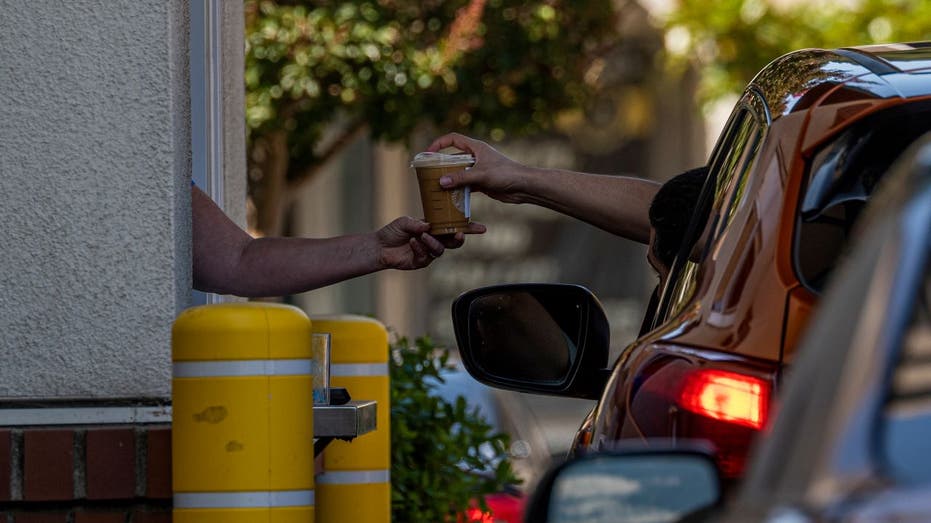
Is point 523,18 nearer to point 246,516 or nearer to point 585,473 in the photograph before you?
point 246,516

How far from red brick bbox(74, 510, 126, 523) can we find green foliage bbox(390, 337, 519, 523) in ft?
6.59

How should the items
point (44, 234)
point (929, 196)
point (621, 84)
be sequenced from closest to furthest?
1. point (929, 196)
2. point (44, 234)
3. point (621, 84)

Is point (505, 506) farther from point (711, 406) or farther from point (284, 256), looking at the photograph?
point (711, 406)

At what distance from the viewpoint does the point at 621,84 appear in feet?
53.8

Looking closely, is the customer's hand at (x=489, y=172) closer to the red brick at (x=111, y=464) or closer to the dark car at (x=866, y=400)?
the red brick at (x=111, y=464)

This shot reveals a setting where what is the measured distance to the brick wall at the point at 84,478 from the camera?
4.39 meters

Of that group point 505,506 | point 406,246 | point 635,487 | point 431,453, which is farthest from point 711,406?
point 505,506

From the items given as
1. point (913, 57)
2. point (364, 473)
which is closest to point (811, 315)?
point (913, 57)

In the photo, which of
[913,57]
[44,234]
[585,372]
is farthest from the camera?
[44,234]

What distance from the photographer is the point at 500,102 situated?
9578 millimetres

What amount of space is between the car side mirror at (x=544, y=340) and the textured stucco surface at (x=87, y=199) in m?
0.89

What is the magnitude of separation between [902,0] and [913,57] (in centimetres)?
913

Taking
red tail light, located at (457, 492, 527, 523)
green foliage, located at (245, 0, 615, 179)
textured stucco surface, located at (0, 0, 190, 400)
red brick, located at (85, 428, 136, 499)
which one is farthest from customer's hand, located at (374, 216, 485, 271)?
green foliage, located at (245, 0, 615, 179)

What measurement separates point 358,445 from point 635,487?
3444mm
